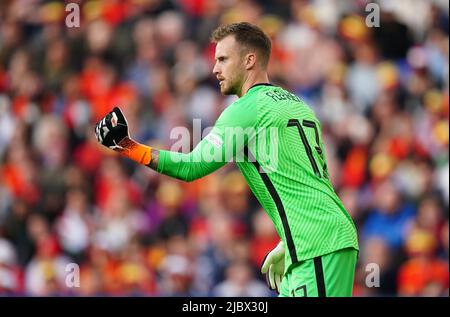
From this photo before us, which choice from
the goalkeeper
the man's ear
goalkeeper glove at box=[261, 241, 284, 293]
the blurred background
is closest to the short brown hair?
the man's ear

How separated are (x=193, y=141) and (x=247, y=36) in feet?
18.8

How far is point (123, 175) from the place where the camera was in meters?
11.7

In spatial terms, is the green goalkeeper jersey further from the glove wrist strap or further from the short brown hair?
the short brown hair

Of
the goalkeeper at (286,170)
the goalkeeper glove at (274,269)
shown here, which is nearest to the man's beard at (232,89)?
the goalkeeper at (286,170)

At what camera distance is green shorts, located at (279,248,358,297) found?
554 centimetres

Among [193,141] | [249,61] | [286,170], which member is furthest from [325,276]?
[193,141]

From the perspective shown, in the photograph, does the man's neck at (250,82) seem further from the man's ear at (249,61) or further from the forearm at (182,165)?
the forearm at (182,165)

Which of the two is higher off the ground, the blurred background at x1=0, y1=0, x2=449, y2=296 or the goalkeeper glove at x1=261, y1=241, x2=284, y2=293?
the blurred background at x1=0, y1=0, x2=449, y2=296

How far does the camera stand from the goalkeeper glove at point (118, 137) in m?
5.58

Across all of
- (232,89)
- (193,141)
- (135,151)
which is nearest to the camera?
(135,151)

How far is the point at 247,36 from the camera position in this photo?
5.95 m

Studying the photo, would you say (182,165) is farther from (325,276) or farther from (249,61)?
(325,276)

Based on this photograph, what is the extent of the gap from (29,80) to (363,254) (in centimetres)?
483

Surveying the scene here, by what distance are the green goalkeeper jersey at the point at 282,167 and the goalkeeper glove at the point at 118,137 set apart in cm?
10
